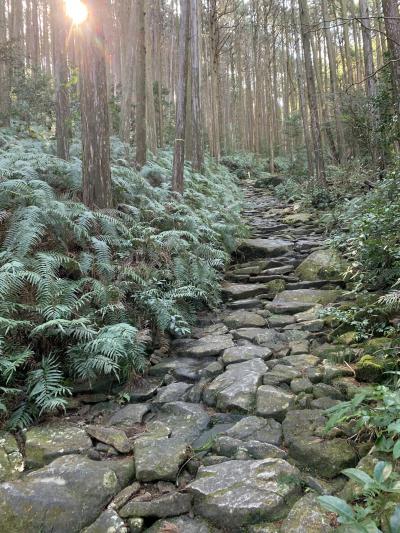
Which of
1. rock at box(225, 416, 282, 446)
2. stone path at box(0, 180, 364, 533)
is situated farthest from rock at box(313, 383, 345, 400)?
rock at box(225, 416, 282, 446)

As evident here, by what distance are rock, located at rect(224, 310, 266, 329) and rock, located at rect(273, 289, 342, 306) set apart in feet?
1.46

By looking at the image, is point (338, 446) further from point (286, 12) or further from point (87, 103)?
point (286, 12)

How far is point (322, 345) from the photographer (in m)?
4.24

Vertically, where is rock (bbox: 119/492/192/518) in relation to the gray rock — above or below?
below

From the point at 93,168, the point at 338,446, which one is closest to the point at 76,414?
the point at 338,446

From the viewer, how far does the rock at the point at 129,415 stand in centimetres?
333

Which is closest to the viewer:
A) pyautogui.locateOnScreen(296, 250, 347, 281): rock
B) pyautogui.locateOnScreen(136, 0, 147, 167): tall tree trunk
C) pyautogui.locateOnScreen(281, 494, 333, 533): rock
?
pyautogui.locateOnScreen(281, 494, 333, 533): rock

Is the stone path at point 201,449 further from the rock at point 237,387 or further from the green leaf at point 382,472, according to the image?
the green leaf at point 382,472

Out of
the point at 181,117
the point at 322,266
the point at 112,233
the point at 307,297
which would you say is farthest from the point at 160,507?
the point at 181,117

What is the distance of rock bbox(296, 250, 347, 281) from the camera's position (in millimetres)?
5949

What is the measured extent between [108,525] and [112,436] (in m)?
0.78

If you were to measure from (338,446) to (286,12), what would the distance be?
24.7m

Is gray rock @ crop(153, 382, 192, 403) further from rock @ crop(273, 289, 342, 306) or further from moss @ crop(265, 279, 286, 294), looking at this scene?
moss @ crop(265, 279, 286, 294)

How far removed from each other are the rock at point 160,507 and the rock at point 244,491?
0.22 ft
